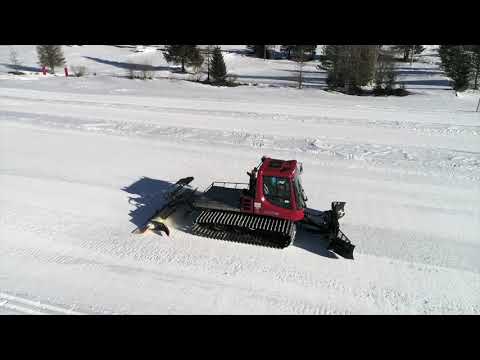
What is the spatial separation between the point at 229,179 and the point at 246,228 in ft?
14.6

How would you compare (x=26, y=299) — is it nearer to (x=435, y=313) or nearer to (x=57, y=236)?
(x=57, y=236)

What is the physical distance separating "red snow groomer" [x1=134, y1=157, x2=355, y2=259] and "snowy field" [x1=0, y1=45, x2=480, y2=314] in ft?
1.10

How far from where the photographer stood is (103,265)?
863 centimetres

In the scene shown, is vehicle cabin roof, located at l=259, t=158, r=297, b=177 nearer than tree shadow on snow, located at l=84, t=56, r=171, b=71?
Yes

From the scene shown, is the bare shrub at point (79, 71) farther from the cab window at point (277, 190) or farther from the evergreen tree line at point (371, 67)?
the cab window at point (277, 190)

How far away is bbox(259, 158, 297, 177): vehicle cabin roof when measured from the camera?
8.96 metres

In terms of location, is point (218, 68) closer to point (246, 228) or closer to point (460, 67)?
point (460, 67)

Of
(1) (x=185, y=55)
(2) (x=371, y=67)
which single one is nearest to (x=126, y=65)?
(1) (x=185, y=55)

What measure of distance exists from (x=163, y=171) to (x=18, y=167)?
591 cm

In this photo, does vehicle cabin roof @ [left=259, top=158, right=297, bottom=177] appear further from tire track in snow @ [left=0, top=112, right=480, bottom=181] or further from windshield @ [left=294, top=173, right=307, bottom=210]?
tire track in snow @ [left=0, top=112, right=480, bottom=181]

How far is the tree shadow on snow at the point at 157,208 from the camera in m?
9.48

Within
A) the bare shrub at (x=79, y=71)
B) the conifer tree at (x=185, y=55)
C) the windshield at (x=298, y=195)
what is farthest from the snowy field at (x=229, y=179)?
the conifer tree at (x=185, y=55)

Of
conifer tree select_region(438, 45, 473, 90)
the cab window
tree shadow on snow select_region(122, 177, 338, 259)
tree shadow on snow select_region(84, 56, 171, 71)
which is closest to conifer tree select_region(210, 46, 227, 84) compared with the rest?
tree shadow on snow select_region(84, 56, 171, 71)

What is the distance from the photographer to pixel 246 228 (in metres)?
9.15
